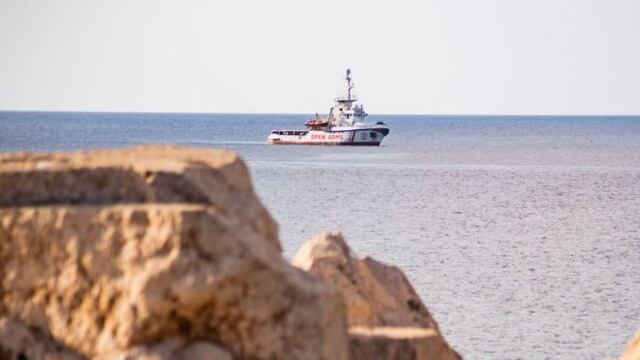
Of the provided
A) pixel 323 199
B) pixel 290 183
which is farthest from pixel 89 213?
pixel 290 183

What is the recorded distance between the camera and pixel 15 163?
25.1ft

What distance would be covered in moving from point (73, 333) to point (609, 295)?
28.5m

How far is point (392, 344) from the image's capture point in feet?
26.8

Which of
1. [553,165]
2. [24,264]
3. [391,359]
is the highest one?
[24,264]

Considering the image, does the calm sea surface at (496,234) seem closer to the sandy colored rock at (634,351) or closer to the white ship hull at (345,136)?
the sandy colored rock at (634,351)

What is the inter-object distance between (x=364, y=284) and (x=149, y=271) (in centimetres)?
386

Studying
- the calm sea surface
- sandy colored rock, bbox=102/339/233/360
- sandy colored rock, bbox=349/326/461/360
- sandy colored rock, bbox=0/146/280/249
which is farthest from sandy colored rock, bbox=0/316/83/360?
the calm sea surface

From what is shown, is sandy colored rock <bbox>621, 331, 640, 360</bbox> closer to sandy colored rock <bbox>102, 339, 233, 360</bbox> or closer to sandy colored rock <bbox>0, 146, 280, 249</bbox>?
sandy colored rock <bbox>0, 146, 280, 249</bbox>

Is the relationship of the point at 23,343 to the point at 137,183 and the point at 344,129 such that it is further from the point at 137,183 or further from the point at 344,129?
the point at 344,129

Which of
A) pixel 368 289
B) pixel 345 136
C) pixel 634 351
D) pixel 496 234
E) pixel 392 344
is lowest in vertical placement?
pixel 345 136

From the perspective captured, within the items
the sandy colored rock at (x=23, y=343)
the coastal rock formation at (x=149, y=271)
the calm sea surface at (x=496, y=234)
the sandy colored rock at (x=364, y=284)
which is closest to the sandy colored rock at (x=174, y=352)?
the coastal rock formation at (x=149, y=271)

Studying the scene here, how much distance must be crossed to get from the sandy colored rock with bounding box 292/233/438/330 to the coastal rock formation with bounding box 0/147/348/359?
2.80 m

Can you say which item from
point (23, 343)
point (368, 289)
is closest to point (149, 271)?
point (23, 343)

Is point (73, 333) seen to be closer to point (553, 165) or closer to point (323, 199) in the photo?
point (323, 199)
